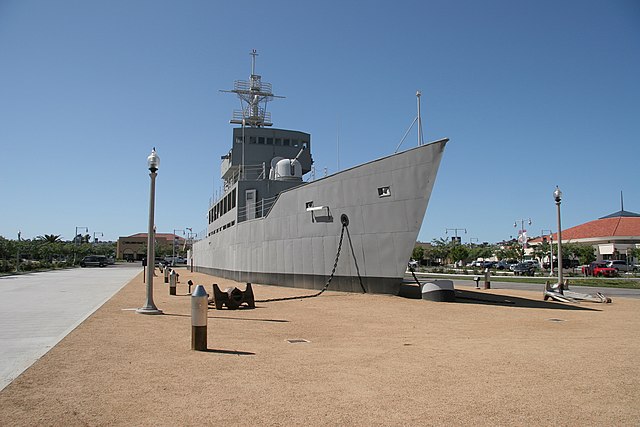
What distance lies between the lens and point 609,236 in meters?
62.4

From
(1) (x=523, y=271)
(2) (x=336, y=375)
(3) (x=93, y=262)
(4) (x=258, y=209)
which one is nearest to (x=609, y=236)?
(1) (x=523, y=271)

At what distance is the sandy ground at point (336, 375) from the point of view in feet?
12.9

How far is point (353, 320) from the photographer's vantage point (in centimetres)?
1021

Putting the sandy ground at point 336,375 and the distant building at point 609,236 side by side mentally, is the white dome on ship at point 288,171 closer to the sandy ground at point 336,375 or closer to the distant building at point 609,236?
the sandy ground at point 336,375

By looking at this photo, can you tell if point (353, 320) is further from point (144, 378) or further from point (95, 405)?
point (95, 405)

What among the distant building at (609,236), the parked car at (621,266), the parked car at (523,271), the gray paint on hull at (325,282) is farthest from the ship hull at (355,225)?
the distant building at (609,236)

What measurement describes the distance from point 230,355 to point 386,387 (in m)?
2.45

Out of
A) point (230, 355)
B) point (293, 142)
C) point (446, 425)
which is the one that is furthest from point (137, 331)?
point (293, 142)

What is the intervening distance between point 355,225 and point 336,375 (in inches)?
425

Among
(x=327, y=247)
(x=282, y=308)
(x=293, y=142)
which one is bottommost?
(x=282, y=308)

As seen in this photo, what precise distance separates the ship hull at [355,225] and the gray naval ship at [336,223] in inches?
1.2

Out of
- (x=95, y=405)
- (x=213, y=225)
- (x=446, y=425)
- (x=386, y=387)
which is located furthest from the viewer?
(x=213, y=225)

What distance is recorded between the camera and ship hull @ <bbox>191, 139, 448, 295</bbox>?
14203 mm

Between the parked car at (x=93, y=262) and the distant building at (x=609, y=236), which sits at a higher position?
the distant building at (x=609, y=236)
